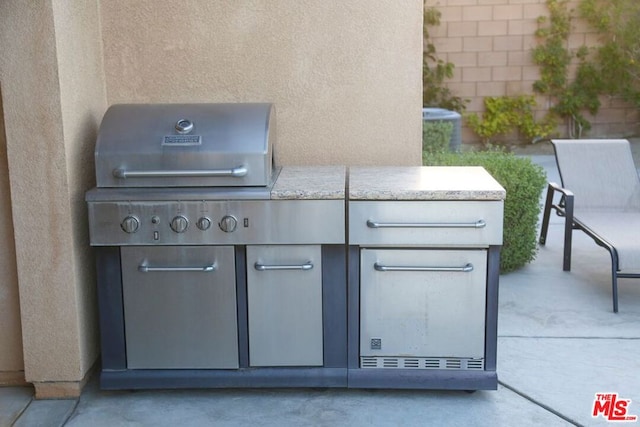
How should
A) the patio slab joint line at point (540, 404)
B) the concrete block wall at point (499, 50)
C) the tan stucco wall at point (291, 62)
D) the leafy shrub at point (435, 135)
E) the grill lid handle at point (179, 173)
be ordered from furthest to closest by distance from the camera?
the concrete block wall at point (499, 50)
the leafy shrub at point (435, 135)
the tan stucco wall at point (291, 62)
the grill lid handle at point (179, 173)
the patio slab joint line at point (540, 404)

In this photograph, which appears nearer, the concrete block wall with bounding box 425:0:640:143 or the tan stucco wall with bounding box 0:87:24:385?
the tan stucco wall with bounding box 0:87:24:385

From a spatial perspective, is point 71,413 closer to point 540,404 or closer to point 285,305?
point 285,305

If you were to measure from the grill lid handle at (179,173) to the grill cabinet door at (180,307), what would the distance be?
31cm

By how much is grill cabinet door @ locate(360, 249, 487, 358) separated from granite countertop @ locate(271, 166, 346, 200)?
11.8 inches

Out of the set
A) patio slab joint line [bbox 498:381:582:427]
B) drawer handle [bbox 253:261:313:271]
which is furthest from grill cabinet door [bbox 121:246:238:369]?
patio slab joint line [bbox 498:381:582:427]

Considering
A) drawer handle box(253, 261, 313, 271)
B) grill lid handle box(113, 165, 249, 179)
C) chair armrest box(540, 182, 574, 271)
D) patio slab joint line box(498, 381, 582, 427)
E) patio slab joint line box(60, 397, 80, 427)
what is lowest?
patio slab joint line box(498, 381, 582, 427)

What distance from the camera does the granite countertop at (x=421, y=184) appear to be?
319 centimetres

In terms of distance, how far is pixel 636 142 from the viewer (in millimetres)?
10922

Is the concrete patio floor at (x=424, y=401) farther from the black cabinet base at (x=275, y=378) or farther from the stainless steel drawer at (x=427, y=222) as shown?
the stainless steel drawer at (x=427, y=222)

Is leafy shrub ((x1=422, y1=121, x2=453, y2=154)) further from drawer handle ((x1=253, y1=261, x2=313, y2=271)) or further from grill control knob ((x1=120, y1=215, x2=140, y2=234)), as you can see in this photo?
grill control knob ((x1=120, y1=215, x2=140, y2=234))

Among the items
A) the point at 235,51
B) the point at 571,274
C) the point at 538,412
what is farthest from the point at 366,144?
the point at 571,274

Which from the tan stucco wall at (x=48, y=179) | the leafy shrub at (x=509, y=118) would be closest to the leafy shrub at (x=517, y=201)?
the tan stucco wall at (x=48, y=179)

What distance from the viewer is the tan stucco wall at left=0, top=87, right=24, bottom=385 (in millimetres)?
3275

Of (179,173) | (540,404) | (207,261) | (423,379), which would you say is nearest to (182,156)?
(179,173)
